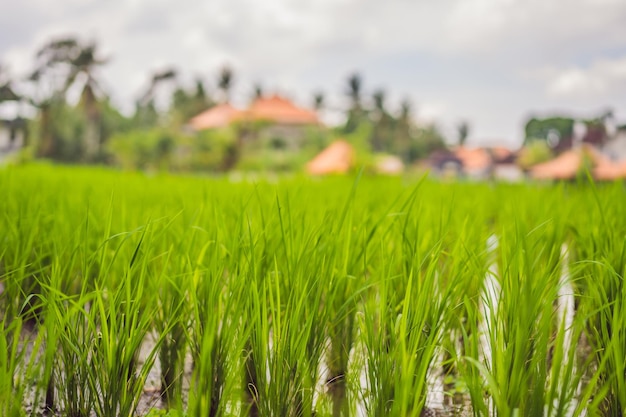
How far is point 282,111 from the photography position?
3512 centimetres

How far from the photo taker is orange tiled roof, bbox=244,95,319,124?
3400 centimetres

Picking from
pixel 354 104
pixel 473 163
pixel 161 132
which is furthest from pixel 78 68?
pixel 473 163

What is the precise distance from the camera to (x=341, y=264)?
128cm

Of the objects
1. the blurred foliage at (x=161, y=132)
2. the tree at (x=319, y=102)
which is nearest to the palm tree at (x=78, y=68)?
the blurred foliage at (x=161, y=132)

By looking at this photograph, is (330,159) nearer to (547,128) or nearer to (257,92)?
(257,92)

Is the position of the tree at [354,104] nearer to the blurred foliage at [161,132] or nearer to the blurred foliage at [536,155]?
the blurred foliage at [161,132]

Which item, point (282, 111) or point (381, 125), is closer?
point (282, 111)

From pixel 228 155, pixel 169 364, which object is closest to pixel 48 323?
pixel 169 364

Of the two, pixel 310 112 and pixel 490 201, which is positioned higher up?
pixel 310 112

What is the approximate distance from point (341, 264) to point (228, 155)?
2313 centimetres

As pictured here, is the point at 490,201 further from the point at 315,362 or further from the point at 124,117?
the point at 124,117

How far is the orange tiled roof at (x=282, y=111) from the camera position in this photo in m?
34.0

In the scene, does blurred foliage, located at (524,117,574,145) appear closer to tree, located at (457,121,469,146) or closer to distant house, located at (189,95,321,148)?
tree, located at (457,121,469,146)

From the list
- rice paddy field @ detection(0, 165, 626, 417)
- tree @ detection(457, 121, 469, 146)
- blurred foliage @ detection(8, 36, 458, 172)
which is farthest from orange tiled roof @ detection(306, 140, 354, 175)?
tree @ detection(457, 121, 469, 146)
